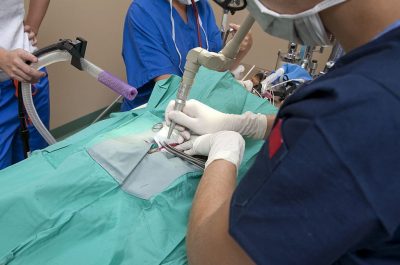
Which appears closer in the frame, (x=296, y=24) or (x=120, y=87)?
(x=296, y=24)

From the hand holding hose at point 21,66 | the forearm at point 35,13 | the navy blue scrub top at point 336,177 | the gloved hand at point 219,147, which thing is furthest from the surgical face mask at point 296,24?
the forearm at point 35,13

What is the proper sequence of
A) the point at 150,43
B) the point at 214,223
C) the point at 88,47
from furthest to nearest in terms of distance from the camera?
the point at 88,47 → the point at 150,43 → the point at 214,223

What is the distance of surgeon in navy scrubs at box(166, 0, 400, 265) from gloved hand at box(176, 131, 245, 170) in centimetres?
23

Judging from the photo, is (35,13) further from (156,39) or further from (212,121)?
(212,121)

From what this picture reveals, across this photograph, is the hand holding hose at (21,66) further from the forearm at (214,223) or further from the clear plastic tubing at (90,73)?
the forearm at (214,223)

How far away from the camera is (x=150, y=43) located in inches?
60.1

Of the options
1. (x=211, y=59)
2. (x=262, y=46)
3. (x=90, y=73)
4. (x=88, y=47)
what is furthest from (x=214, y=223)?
(x=262, y=46)

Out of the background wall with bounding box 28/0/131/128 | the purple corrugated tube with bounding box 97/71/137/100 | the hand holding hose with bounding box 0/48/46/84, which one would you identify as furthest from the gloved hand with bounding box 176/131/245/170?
the background wall with bounding box 28/0/131/128

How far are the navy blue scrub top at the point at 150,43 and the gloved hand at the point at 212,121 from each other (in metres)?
0.52

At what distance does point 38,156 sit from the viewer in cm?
85

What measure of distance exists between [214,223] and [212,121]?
1.62 ft

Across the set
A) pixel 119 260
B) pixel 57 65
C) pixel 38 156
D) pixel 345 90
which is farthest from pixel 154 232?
pixel 57 65

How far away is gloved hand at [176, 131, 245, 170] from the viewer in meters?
0.78

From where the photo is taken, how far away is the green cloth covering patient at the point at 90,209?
2.21ft
